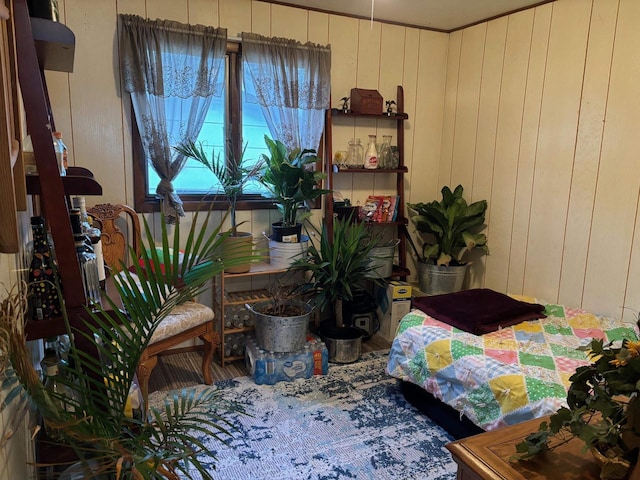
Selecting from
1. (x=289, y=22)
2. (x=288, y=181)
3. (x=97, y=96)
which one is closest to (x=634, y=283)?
(x=288, y=181)

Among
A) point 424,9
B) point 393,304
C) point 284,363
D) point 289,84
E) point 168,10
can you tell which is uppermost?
point 424,9

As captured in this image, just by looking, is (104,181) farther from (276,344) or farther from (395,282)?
(395,282)

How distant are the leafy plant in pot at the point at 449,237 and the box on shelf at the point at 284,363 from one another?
42.9 inches

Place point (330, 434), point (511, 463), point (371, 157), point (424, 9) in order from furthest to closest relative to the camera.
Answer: point (371, 157)
point (424, 9)
point (330, 434)
point (511, 463)

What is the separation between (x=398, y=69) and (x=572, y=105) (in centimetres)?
131

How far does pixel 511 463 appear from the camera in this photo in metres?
1.00

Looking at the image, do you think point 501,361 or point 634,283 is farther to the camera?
point 634,283

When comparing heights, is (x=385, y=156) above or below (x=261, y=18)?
below

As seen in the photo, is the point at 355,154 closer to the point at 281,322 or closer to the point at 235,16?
the point at 235,16

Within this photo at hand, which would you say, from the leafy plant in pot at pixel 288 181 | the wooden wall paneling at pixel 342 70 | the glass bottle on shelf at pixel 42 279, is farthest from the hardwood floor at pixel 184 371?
the glass bottle on shelf at pixel 42 279

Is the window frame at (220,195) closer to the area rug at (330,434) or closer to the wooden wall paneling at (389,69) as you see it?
the wooden wall paneling at (389,69)

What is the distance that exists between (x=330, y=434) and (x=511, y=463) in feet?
4.87

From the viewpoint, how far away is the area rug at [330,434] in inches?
82.2

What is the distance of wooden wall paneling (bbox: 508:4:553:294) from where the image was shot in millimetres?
3070
